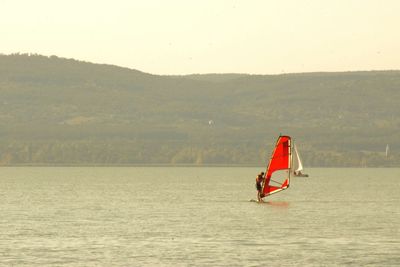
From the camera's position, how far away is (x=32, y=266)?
4831 centimetres

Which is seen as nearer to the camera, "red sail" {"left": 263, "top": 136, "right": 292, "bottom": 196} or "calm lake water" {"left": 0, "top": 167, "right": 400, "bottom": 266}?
"calm lake water" {"left": 0, "top": 167, "right": 400, "bottom": 266}

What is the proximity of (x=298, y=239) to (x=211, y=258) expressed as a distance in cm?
1006

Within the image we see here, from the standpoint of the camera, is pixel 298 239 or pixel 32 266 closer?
pixel 32 266

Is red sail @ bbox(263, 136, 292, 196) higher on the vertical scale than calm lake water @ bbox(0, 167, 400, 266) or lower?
higher

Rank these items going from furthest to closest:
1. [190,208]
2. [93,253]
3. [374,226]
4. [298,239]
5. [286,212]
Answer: [190,208], [286,212], [374,226], [298,239], [93,253]

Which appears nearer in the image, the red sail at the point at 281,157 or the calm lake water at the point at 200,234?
the calm lake water at the point at 200,234

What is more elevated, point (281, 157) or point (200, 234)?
point (281, 157)

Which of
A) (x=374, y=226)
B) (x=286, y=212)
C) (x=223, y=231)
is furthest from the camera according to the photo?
(x=286, y=212)

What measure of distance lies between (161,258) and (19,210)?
37.9m

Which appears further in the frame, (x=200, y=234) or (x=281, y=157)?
(x=281, y=157)

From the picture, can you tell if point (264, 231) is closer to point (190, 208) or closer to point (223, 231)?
point (223, 231)

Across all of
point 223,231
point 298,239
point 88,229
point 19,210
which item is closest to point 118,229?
point 88,229

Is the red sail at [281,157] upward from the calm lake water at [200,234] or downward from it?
upward

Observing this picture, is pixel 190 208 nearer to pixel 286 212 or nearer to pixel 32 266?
pixel 286 212
